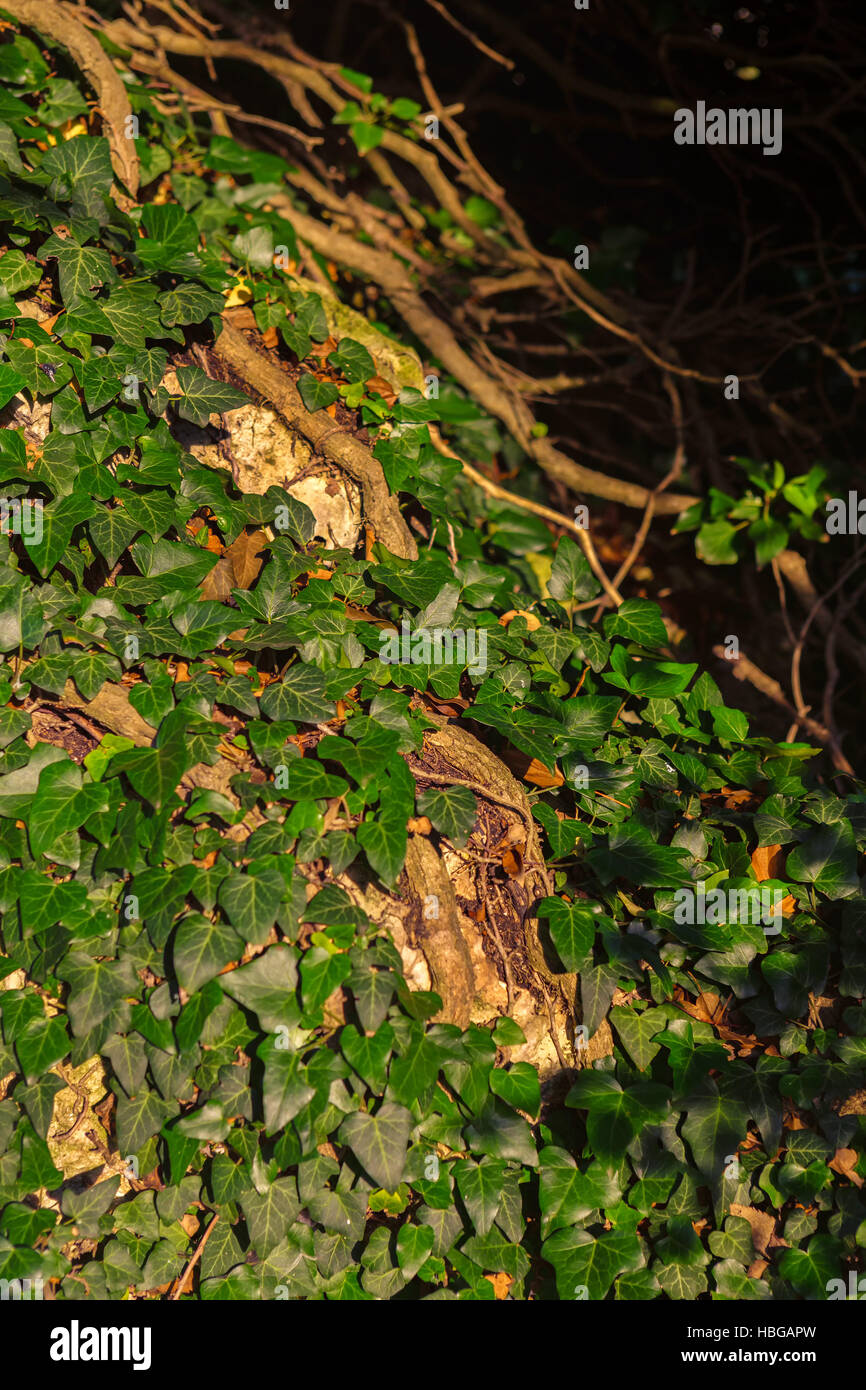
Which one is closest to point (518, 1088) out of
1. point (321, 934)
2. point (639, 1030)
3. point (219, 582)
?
point (639, 1030)

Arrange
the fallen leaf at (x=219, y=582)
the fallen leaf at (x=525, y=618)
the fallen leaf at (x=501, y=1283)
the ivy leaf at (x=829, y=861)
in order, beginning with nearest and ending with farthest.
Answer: the fallen leaf at (x=501, y=1283) < the ivy leaf at (x=829, y=861) < the fallen leaf at (x=219, y=582) < the fallen leaf at (x=525, y=618)

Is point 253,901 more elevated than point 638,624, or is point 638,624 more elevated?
point 638,624

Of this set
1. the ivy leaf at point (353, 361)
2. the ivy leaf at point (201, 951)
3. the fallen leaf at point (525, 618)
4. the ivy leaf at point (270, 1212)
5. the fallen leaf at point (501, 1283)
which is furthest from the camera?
the ivy leaf at point (353, 361)

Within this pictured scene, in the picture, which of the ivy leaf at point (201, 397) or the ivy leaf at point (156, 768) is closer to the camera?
the ivy leaf at point (156, 768)

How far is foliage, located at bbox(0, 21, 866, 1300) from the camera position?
157 centimetres

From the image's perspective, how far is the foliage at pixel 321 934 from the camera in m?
1.57

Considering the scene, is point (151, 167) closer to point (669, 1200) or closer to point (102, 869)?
point (102, 869)

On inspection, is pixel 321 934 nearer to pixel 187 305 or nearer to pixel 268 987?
pixel 268 987

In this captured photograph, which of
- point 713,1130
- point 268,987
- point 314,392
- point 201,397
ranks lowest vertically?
point 713,1130

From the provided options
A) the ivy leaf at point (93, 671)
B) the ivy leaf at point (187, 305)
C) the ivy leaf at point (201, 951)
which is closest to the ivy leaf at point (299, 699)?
the ivy leaf at point (93, 671)

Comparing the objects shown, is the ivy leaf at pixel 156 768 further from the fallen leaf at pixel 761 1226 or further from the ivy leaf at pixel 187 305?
the fallen leaf at pixel 761 1226

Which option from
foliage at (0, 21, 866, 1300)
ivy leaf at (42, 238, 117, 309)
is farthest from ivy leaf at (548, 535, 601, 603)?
ivy leaf at (42, 238, 117, 309)

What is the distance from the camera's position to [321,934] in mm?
1584
